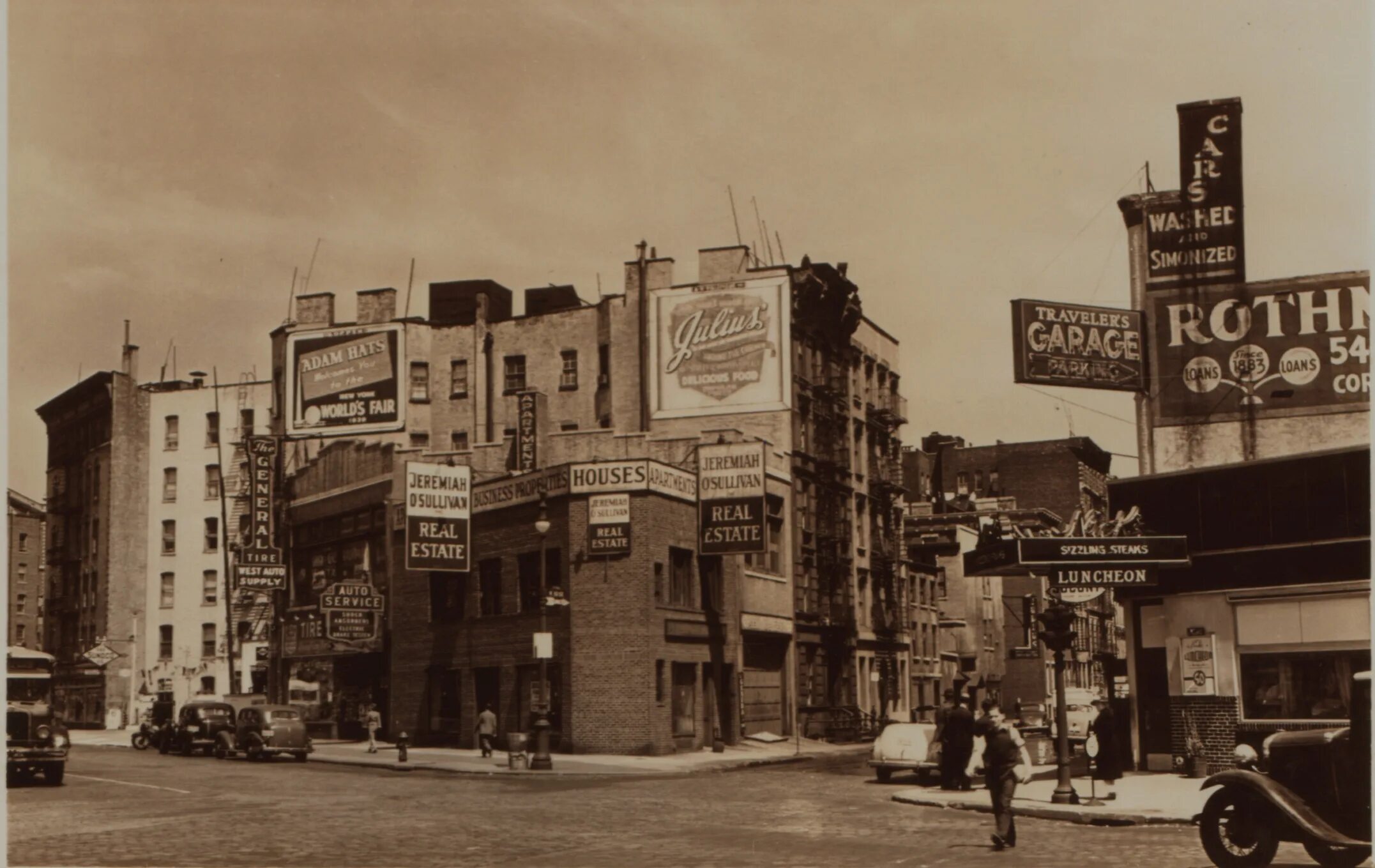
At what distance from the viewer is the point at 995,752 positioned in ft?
61.2

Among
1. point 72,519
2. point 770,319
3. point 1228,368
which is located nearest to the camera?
point 1228,368

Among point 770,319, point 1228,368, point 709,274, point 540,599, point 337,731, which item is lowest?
point 337,731

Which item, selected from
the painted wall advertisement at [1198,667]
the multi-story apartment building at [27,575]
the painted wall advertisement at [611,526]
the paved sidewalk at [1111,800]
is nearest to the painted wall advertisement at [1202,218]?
the painted wall advertisement at [1198,667]

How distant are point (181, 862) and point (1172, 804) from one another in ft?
49.4

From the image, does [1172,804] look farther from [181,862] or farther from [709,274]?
[709,274]

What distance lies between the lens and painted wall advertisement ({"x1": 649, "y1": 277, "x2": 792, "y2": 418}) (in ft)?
137

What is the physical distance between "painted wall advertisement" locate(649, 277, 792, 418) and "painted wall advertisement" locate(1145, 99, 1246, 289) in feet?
35.9

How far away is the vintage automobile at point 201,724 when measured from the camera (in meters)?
44.8

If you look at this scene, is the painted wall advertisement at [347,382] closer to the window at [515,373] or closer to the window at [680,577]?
the window at [680,577]

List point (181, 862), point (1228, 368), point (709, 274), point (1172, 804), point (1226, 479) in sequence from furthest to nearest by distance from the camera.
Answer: point (709, 274)
point (1228, 368)
point (1226, 479)
point (1172, 804)
point (181, 862)

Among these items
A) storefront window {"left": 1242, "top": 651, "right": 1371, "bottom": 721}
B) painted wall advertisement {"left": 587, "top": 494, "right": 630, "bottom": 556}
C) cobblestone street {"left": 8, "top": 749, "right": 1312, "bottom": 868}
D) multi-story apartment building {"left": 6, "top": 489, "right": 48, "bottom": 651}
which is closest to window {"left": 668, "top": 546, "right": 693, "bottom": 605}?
painted wall advertisement {"left": 587, "top": 494, "right": 630, "bottom": 556}

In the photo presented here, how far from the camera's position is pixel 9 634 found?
83.7 m

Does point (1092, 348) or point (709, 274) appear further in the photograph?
point (709, 274)

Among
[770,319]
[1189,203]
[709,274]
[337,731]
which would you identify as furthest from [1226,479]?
[337,731]
